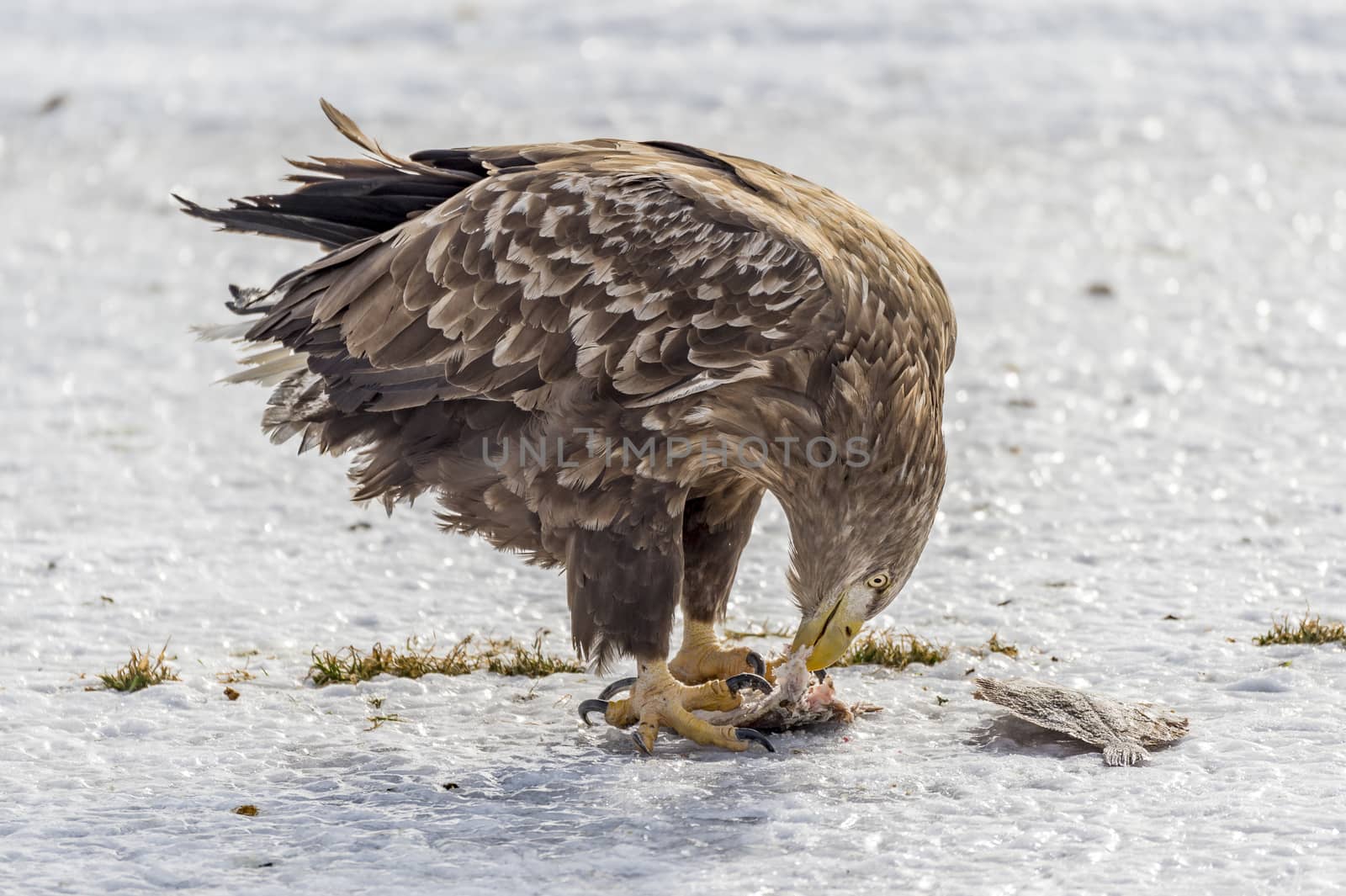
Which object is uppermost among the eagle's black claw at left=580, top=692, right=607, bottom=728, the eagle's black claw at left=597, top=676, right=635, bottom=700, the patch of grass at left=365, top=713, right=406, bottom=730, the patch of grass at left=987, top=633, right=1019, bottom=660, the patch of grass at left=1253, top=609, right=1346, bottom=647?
the patch of grass at left=1253, top=609, right=1346, bottom=647

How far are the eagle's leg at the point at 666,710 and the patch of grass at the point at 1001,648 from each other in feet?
3.24

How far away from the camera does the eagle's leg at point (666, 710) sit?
4.63 metres

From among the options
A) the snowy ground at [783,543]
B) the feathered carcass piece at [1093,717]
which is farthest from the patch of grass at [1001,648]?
the feathered carcass piece at [1093,717]

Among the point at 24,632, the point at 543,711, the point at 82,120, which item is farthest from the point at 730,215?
the point at 82,120

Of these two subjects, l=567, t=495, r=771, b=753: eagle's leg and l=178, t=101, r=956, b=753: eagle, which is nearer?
l=178, t=101, r=956, b=753: eagle

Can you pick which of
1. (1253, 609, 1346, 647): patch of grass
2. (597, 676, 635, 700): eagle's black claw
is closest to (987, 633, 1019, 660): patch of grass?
(1253, 609, 1346, 647): patch of grass

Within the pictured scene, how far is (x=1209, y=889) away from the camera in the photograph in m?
3.55

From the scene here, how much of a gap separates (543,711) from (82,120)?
11180 mm

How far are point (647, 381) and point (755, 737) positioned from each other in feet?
3.75

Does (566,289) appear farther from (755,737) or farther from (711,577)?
(755,737)

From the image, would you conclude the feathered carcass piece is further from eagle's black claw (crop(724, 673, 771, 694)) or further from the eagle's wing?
the eagle's wing

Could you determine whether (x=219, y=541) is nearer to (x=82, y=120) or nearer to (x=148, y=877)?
(x=148, y=877)

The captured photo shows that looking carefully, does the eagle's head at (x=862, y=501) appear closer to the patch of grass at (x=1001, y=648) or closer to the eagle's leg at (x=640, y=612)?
the eagle's leg at (x=640, y=612)

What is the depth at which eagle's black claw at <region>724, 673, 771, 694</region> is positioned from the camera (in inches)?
193
